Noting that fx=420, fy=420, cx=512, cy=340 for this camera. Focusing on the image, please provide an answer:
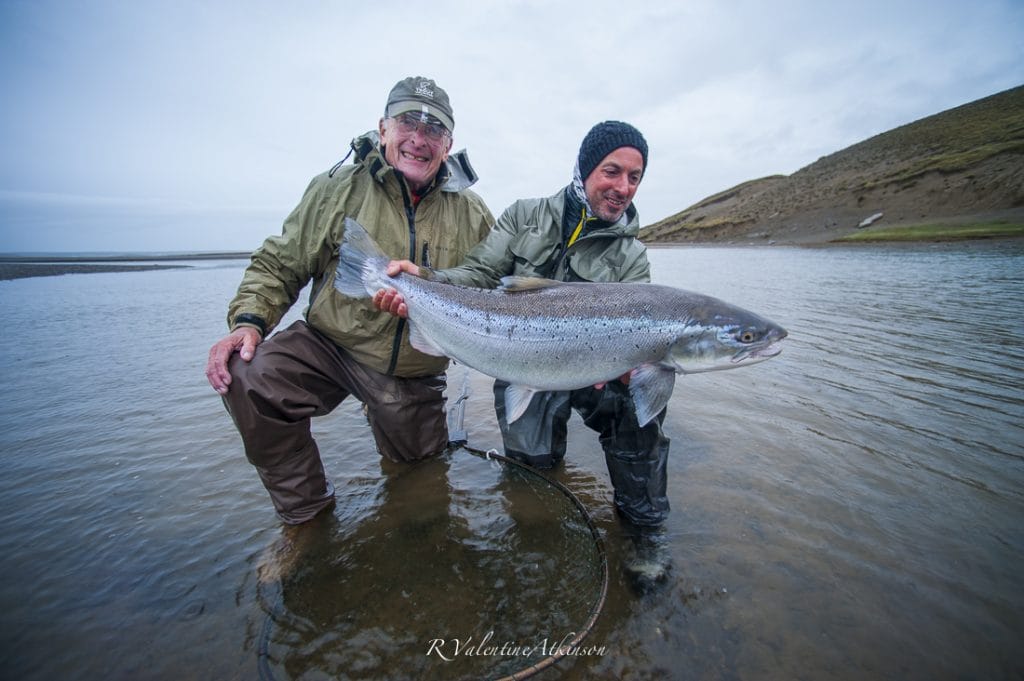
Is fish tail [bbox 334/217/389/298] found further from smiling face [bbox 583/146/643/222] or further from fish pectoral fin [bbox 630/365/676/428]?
fish pectoral fin [bbox 630/365/676/428]

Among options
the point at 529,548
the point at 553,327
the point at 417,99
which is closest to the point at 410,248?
the point at 417,99

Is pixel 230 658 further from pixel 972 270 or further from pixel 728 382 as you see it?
pixel 972 270

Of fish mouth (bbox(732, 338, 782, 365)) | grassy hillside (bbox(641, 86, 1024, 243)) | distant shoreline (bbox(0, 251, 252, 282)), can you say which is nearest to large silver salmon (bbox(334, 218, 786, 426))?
fish mouth (bbox(732, 338, 782, 365))

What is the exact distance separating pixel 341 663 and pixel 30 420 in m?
6.22

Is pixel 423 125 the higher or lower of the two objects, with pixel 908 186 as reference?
lower

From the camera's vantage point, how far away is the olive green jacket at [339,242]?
3775 millimetres

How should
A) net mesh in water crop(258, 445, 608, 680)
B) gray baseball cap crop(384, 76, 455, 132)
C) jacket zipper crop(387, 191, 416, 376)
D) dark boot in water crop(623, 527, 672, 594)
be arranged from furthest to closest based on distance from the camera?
1. jacket zipper crop(387, 191, 416, 376)
2. gray baseball cap crop(384, 76, 455, 132)
3. dark boot in water crop(623, 527, 672, 594)
4. net mesh in water crop(258, 445, 608, 680)

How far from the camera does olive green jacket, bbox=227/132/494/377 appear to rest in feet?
12.4

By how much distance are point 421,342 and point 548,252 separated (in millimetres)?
1414

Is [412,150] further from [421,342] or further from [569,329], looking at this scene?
[569,329]

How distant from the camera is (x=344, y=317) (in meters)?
3.87

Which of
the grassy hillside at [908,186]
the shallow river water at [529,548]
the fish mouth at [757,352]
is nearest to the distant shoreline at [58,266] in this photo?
the shallow river water at [529,548]

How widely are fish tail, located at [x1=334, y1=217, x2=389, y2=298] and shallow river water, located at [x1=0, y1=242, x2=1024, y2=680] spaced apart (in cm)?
191

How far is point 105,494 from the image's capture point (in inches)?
154
